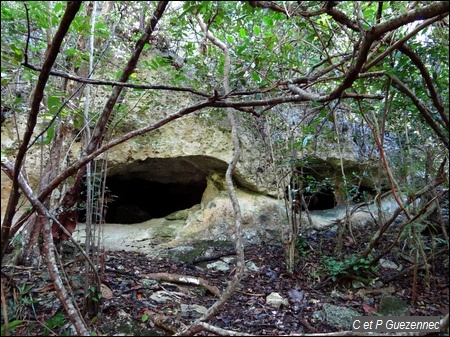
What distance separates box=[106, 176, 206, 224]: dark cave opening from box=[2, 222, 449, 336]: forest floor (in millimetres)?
3065

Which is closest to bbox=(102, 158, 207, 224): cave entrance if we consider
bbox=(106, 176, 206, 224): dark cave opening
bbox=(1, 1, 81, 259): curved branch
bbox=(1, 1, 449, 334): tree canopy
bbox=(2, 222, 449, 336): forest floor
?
bbox=(106, 176, 206, 224): dark cave opening

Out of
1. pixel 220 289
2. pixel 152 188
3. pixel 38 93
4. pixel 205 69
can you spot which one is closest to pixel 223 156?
pixel 205 69

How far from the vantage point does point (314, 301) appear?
10.4ft

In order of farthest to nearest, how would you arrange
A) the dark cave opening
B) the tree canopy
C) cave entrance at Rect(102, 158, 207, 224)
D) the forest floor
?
the dark cave opening → cave entrance at Rect(102, 158, 207, 224) → the forest floor → the tree canopy

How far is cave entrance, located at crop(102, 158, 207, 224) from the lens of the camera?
6043mm

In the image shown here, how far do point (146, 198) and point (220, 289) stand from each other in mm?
4990

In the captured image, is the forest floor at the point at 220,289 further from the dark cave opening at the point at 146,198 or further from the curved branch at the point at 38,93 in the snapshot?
the dark cave opening at the point at 146,198

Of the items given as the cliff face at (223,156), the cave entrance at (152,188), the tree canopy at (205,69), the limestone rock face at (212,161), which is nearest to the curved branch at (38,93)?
the tree canopy at (205,69)

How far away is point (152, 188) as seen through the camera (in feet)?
24.8

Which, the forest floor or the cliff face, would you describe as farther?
the cliff face

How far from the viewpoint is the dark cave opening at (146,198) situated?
7152mm

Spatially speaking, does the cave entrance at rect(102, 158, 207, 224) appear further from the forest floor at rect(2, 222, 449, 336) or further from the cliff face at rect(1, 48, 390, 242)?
the forest floor at rect(2, 222, 449, 336)

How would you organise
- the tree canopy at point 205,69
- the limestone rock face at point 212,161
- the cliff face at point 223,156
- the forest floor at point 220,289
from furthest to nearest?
the limestone rock face at point 212,161
the cliff face at point 223,156
the forest floor at point 220,289
the tree canopy at point 205,69

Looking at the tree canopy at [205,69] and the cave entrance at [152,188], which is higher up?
the tree canopy at [205,69]
